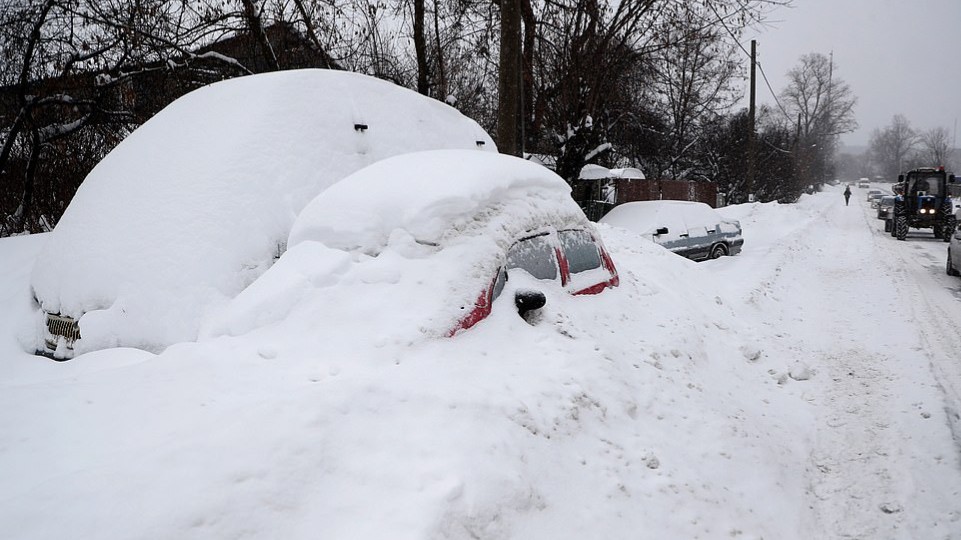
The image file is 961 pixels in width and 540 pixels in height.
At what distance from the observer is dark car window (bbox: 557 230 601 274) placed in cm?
479

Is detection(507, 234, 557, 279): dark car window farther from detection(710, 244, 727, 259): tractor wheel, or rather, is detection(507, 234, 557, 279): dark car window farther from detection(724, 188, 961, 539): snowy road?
detection(710, 244, 727, 259): tractor wheel

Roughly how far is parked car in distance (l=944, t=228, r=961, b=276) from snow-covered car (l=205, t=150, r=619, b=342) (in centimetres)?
1048

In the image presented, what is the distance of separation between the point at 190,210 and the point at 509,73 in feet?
21.0

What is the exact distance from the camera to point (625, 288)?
555cm

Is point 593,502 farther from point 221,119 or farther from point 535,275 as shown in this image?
point 221,119

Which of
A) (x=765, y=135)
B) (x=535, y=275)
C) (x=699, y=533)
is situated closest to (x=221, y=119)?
(x=535, y=275)

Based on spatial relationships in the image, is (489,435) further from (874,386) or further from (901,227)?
(901,227)

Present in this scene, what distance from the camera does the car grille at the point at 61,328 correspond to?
451 centimetres

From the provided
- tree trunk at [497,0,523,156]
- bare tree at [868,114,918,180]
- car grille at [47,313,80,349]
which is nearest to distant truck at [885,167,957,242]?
tree trunk at [497,0,523,156]

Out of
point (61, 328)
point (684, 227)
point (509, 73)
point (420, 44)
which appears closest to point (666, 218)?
point (684, 227)

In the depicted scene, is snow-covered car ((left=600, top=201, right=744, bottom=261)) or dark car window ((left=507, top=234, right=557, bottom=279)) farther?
snow-covered car ((left=600, top=201, right=744, bottom=261))

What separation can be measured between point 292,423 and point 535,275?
237 cm

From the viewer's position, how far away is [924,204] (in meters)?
18.7

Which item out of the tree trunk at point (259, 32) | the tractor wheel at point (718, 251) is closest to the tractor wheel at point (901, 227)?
the tractor wheel at point (718, 251)
